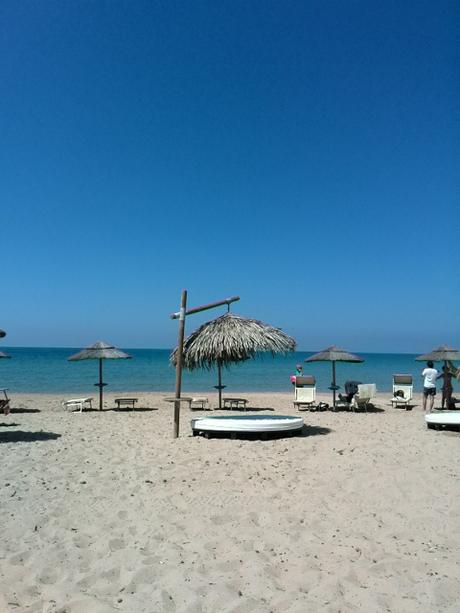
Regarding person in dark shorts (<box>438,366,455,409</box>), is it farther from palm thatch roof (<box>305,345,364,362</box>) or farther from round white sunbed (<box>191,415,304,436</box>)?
round white sunbed (<box>191,415,304,436</box>)

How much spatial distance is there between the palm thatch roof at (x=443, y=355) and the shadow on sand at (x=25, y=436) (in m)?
9.79

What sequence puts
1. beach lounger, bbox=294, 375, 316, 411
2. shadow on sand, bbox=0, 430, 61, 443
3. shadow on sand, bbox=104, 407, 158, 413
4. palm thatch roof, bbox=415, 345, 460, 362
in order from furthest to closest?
shadow on sand, bbox=104, 407, 158, 413
palm thatch roof, bbox=415, 345, 460, 362
beach lounger, bbox=294, 375, 316, 411
shadow on sand, bbox=0, 430, 61, 443

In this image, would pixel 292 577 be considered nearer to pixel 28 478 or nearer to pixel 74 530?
pixel 74 530

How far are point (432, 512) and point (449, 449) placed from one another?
305cm

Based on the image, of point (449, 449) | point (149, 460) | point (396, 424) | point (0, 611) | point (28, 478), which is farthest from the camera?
point (396, 424)

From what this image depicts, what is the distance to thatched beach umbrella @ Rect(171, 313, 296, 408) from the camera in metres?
10.5

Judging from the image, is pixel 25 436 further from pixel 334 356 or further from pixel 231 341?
pixel 334 356

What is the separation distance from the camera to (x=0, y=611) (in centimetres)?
278

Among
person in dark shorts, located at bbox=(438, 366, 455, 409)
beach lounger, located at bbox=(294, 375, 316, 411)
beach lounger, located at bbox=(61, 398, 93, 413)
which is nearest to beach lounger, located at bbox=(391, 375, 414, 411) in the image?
person in dark shorts, located at bbox=(438, 366, 455, 409)

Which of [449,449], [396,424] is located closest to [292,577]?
[449,449]

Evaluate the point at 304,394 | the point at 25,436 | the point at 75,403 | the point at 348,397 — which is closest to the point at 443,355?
the point at 348,397

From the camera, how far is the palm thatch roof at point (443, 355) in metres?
13.0

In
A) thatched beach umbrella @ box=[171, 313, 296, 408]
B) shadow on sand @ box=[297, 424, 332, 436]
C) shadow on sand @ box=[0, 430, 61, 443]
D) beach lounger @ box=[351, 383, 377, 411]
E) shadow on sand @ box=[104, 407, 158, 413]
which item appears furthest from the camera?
shadow on sand @ box=[104, 407, 158, 413]

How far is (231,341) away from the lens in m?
10.5
